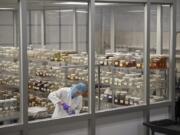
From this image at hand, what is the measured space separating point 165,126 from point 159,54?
110cm

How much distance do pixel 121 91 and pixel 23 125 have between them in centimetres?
170

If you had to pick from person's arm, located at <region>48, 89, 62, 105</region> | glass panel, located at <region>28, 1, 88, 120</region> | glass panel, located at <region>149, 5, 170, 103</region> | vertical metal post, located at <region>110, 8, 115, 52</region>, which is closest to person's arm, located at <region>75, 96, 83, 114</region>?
glass panel, located at <region>28, 1, 88, 120</region>

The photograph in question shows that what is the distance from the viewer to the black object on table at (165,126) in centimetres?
408

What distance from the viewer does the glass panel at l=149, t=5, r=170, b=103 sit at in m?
4.76

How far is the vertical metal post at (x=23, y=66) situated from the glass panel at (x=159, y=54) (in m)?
1.93

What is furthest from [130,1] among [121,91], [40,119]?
[40,119]

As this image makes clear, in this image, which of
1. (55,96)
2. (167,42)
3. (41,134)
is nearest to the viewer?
(41,134)

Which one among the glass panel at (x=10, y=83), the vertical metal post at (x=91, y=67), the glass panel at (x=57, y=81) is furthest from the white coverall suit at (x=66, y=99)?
the glass panel at (x=10, y=83)

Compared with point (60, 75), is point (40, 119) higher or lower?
lower

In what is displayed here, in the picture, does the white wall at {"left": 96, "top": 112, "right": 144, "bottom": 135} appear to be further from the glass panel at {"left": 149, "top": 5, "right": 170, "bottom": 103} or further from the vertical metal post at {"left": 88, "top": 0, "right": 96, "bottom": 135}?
the glass panel at {"left": 149, "top": 5, "right": 170, "bottom": 103}

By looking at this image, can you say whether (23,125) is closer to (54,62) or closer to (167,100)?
(54,62)

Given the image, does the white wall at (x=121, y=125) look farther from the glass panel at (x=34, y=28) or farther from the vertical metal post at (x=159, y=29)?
the glass panel at (x=34, y=28)

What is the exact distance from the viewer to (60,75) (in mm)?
4637

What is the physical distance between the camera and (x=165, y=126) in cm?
430
